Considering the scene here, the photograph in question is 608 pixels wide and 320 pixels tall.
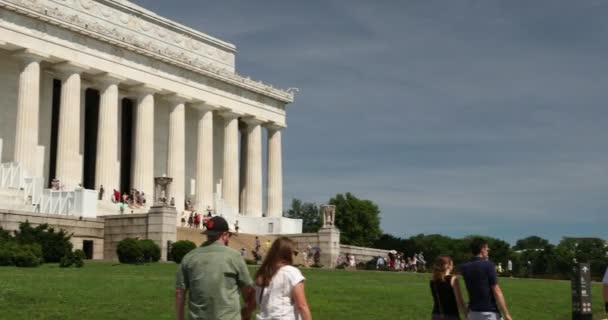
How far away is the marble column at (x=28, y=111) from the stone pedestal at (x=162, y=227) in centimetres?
1267

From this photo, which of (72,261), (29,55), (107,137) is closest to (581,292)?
(72,261)

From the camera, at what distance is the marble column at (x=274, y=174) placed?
77.9 meters

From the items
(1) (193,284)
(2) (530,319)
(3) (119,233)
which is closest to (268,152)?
(3) (119,233)

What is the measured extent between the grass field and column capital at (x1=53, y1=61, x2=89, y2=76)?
1154 inches

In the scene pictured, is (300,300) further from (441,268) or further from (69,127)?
(69,127)

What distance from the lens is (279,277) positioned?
9.55 metres

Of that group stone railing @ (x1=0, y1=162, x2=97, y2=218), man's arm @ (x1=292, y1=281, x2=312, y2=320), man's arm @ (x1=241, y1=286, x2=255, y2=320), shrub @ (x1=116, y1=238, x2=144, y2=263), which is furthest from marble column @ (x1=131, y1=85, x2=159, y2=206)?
man's arm @ (x1=292, y1=281, x2=312, y2=320)

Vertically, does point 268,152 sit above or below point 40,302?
above

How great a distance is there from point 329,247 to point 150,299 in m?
36.0

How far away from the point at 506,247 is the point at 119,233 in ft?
240

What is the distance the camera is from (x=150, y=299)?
2220 cm

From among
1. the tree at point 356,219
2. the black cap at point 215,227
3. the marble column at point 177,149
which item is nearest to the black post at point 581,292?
the black cap at point 215,227

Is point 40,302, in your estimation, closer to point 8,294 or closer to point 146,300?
point 8,294

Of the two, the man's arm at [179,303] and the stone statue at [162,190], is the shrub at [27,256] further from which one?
the man's arm at [179,303]
